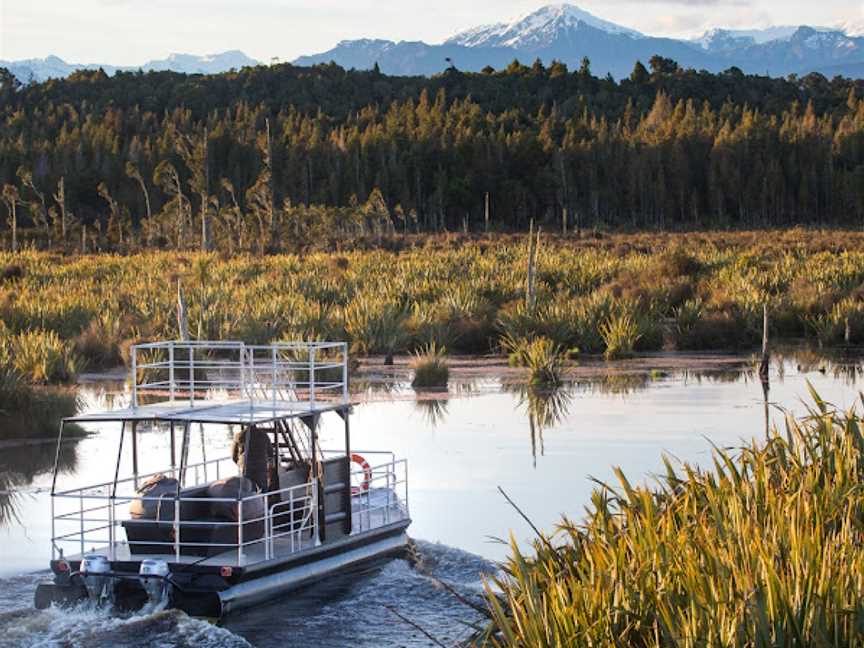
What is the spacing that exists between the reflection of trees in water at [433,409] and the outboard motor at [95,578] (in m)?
11.0

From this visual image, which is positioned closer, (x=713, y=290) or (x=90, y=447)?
(x=90, y=447)

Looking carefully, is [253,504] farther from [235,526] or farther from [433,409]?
[433,409]

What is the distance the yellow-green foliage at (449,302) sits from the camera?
34344mm

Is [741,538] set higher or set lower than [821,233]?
lower

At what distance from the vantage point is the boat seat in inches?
522

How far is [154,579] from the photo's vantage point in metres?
12.3

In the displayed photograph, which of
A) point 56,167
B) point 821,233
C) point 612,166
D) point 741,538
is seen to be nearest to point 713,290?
point 741,538

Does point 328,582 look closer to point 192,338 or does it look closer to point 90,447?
point 90,447

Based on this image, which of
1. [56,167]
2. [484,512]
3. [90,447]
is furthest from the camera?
[56,167]

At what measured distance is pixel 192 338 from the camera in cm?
3312

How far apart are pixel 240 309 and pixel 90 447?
14.4m

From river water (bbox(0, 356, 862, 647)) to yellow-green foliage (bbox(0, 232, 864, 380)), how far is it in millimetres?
4968

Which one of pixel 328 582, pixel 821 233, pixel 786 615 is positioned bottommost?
pixel 328 582

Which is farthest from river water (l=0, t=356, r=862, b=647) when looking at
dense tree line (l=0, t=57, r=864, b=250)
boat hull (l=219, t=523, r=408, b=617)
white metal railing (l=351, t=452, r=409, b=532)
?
dense tree line (l=0, t=57, r=864, b=250)
